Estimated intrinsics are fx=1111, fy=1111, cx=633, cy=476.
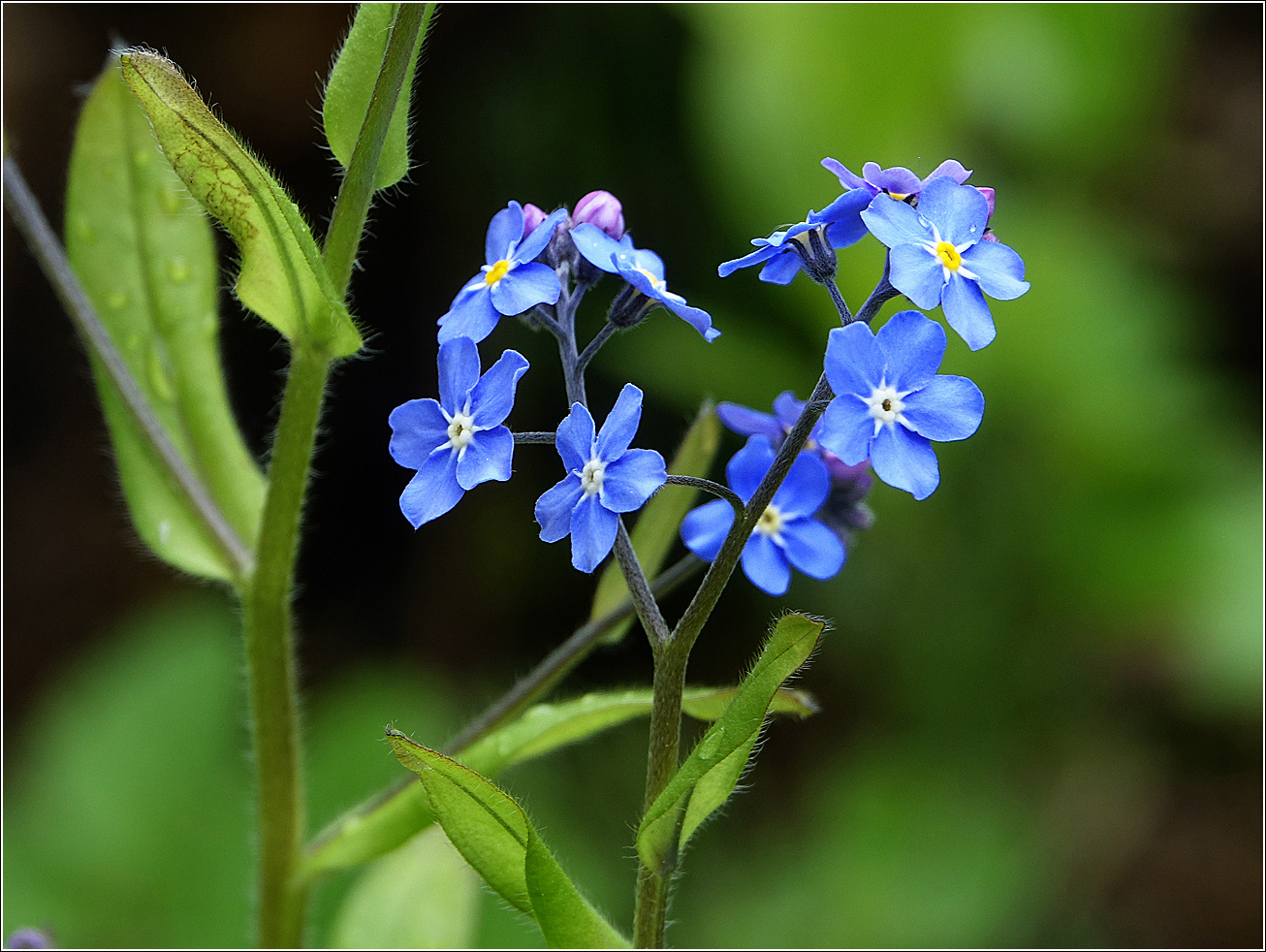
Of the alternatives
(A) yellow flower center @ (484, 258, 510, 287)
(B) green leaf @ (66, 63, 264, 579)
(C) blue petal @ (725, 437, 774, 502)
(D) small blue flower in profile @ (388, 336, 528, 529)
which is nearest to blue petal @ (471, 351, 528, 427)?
(D) small blue flower in profile @ (388, 336, 528, 529)

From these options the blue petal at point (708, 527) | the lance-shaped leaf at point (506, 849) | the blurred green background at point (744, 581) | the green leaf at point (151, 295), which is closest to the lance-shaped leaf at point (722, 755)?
the lance-shaped leaf at point (506, 849)

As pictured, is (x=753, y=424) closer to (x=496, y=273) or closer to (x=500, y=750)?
(x=496, y=273)

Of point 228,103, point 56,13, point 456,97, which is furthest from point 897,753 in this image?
point 56,13

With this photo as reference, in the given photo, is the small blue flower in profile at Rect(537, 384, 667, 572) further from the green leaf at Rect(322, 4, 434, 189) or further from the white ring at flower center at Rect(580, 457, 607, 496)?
the green leaf at Rect(322, 4, 434, 189)

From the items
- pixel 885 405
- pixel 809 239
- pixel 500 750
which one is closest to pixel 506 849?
pixel 500 750

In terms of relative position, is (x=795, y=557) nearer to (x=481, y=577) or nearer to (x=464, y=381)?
(x=464, y=381)

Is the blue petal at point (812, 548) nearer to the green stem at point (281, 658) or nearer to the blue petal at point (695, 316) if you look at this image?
the blue petal at point (695, 316)
